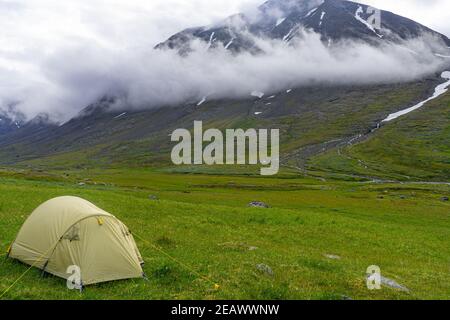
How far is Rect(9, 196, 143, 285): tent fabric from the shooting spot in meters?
18.5

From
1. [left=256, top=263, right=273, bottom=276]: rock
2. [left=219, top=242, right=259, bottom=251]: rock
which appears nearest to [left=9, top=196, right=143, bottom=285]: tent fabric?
[left=256, top=263, right=273, bottom=276]: rock

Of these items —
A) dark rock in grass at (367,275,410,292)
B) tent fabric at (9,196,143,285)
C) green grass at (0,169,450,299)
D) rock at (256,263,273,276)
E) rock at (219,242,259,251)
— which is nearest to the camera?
green grass at (0,169,450,299)

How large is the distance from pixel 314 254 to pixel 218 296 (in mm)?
13853

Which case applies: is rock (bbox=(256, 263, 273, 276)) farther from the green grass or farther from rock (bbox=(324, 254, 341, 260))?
rock (bbox=(324, 254, 341, 260))

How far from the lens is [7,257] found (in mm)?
20750

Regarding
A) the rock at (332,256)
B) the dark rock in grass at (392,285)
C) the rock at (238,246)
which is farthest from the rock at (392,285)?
the rock at (238,246)

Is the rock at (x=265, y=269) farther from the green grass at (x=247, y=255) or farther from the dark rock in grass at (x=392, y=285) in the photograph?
the dark rock in grass at (x=392, y=285)

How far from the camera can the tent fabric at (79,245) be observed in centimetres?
1847

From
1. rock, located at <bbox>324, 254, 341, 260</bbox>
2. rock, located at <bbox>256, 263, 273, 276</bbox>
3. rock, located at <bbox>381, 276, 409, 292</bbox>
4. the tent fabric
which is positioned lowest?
rock, located at <bbox>324, 254, 341, 260</bbox>

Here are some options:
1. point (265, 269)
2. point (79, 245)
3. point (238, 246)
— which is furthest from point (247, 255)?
point (79, 245)

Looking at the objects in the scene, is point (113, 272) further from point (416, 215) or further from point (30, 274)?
point (416, 215)

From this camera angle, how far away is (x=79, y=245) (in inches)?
739
